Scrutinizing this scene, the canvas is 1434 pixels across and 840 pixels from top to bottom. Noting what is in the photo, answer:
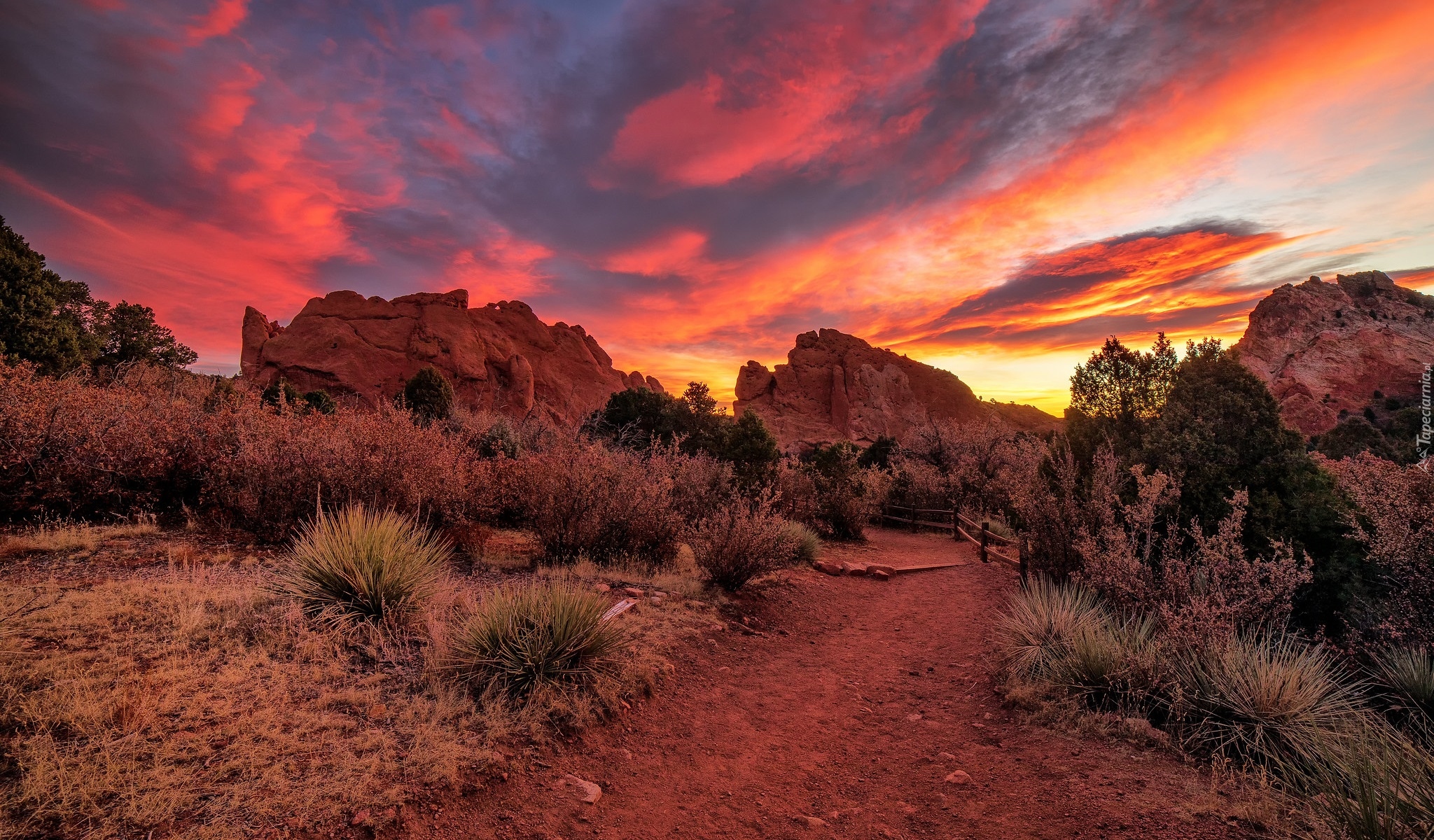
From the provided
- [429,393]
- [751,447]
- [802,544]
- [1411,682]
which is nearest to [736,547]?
[802,544]

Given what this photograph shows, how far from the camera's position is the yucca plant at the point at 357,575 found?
Answer: 204 inches

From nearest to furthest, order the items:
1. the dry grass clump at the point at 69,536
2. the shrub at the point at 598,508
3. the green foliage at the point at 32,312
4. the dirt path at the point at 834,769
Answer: the dirt path at the point at 834,769 → the dry grass clump at the point at 69,536 → the shrub at the point at 598,508 → the green foliage at the point at 32,312

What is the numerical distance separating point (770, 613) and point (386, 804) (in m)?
5.80

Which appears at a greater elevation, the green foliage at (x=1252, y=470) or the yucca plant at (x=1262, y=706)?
the green foliage at (x=1252, y=470)

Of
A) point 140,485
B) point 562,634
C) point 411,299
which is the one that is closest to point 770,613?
point 562,634

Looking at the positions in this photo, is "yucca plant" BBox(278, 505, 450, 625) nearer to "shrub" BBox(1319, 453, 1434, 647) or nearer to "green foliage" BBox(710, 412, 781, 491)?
"shrub" BBox(1319, 453, 1434, 647)

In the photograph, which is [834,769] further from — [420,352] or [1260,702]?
[420,352]

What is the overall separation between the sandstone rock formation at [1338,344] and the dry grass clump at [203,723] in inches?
2373

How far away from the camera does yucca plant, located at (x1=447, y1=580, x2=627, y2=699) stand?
175 inches

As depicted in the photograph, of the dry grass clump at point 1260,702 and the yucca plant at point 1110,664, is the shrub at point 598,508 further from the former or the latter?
the yucca plant at point 1110,664

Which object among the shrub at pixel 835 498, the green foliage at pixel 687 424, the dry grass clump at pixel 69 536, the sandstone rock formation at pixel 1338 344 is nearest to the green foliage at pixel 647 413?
the green foliage at pixel 687 424

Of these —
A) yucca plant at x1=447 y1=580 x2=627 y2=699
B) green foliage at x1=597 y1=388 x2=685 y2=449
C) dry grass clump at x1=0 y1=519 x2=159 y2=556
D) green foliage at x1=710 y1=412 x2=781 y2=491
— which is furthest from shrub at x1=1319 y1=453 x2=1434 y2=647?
green foliage at x1=597 y1=388 x2=685 y2=449

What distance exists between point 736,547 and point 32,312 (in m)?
29.9

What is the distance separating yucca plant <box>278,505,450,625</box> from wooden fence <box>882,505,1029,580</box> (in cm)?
823
